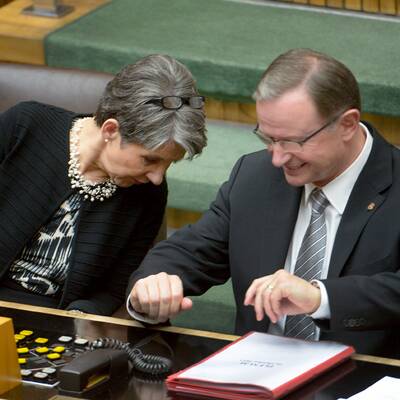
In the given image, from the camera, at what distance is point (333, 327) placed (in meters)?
2.48

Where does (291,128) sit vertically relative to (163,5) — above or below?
above

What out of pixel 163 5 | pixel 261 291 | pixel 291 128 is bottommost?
pixel 163 5

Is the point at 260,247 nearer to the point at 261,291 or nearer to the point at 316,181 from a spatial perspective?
the point at 316,181

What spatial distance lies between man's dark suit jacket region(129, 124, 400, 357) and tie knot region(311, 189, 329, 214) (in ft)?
0.16

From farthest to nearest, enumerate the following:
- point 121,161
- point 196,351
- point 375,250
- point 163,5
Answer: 1. point 163,5
2. point 121,161
3. point 375,250
4. point 196,351

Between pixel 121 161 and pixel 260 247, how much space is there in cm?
43

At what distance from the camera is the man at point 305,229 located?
8.27 feet

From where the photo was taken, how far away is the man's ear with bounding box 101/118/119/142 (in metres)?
2.92

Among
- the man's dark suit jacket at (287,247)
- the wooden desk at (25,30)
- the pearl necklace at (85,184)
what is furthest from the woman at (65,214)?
the wooden desk at (25,30)

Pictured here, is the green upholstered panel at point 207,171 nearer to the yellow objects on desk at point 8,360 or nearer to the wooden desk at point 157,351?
the wooden desk at point 157,351

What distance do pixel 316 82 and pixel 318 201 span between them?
31cm

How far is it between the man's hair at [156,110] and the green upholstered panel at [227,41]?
1.65 m

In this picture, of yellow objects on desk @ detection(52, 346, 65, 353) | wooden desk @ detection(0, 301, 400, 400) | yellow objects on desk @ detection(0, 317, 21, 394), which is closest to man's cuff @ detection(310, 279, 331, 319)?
wooden desk @ detection(0, 301, 400, 400)

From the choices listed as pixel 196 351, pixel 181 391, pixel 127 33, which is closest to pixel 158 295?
pixel 196 351
